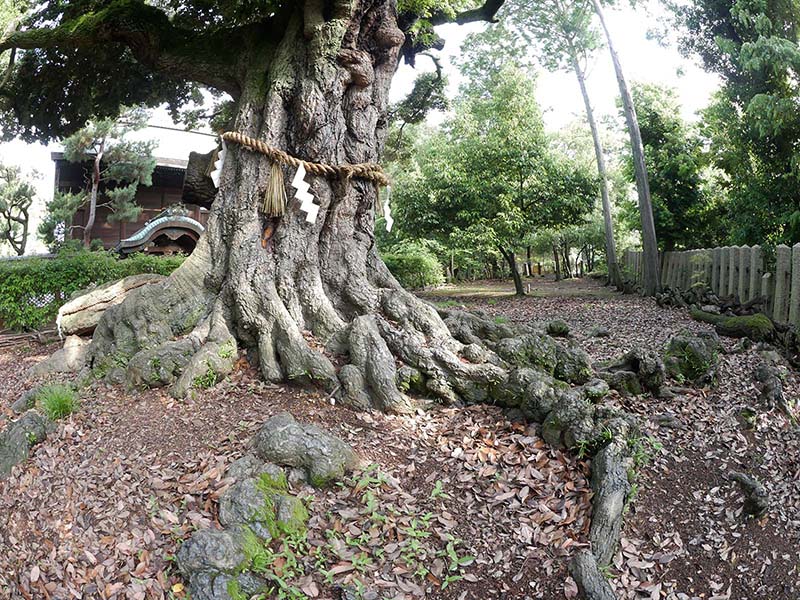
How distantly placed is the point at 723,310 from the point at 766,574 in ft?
23.1

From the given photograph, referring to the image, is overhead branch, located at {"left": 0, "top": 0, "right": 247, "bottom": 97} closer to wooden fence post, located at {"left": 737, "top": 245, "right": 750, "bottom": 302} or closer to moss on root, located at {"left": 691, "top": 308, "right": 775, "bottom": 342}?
moss on root, located at {"left": 691, "top": 308, "right": 775, "bottom": 342}

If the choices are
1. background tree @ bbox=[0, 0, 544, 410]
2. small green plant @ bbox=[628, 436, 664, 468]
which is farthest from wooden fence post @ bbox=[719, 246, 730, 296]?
background tree @ bbox=[0, 0, 544, 410]

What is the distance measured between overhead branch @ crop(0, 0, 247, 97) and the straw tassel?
5.57 feet

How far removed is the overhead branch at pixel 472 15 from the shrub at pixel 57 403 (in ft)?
20.6

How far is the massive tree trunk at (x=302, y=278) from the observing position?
4293mm

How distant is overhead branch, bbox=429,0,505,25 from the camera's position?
23.9 feet

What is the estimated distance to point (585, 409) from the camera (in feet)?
12.1

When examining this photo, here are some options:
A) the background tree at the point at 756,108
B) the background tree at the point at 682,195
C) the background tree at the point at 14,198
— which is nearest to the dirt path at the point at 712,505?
the background tree at the point at 756,108

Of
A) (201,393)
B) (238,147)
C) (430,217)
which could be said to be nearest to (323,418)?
(201,393)

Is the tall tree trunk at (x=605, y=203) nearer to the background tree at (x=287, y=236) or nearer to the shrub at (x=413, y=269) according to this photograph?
the shrub at (x=413, y=269)

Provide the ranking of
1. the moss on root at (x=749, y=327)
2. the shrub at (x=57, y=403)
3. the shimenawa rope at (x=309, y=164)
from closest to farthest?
the shrub at (x=57, y=403), the shimenawa rope at (x=309, y=164), the moss on root at (x=749, y=327)

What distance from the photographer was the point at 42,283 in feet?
26.6

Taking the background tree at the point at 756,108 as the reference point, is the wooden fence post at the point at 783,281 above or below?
below

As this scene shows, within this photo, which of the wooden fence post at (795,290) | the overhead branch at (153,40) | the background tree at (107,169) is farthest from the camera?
the background tree at (107,169)
